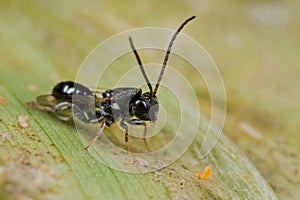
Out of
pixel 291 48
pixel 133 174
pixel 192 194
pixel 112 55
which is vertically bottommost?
pixel 291 48

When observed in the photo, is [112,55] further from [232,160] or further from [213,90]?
[232,160]

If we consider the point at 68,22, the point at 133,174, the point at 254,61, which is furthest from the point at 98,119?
the point at 254,61

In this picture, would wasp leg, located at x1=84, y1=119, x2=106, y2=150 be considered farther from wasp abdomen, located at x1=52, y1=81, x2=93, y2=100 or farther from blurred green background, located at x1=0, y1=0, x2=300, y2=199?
blurred green background, located at x1=0, y1=0, x2=300, y2=199

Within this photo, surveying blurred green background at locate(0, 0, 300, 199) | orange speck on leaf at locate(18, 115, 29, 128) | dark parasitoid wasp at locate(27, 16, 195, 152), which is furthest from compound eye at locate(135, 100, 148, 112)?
blurred green background at locate(0, 0, 300, 199)

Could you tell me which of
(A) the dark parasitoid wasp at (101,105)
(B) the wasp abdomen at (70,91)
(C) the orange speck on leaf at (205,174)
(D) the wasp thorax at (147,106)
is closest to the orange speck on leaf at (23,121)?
(A) the dark parasitoid wasp at (101,105)

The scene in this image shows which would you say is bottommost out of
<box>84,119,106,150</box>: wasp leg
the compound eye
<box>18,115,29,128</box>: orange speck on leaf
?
<box>84,119,106,150</box>: wasp leg

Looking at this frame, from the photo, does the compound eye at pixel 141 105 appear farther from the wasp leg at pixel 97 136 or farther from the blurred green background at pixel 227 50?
the blurred green background at pixel 227 50

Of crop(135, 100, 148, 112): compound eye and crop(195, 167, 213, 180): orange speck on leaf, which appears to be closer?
crop(195, 167, 213, 180): orange speck on leaf
